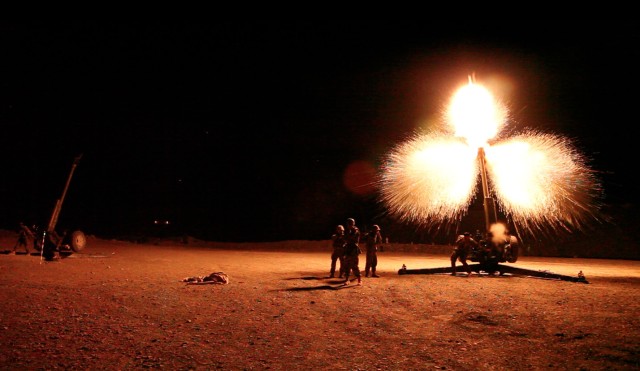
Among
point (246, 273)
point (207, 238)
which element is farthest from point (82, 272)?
point (207, 238)

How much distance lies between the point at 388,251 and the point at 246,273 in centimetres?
1464

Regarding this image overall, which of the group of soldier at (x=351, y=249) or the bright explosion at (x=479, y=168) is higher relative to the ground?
the bright explosion at (x=479, y=168)

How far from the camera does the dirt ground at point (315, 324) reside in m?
6.40

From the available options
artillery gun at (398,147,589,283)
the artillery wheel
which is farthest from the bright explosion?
the artillery wheel

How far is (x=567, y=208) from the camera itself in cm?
3130

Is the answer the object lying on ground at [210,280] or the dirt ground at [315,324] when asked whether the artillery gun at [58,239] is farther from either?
the object lying on ground at [210,280]

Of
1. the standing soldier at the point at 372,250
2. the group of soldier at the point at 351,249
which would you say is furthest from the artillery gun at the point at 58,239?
the standing soldier at the point at 372,250

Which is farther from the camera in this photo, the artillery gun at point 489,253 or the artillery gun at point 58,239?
the artillery gun at point 58,239

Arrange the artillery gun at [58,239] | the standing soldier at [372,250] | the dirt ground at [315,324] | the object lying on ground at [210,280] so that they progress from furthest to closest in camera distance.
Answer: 1. the artillery gun at [58,239]
2. the standing soldier at [372,250]
3. the object lying on ground at [210,280]
4. the dirt ground at [315,324]

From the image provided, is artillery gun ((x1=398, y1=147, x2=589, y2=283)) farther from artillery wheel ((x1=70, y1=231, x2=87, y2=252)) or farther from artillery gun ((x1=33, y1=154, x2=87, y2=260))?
artillery wheel ((x1=70, y1=231, x2=87, y2=252))

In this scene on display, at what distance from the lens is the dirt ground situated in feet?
21.0

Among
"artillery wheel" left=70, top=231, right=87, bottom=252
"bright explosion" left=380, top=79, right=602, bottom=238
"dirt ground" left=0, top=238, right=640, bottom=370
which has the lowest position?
"dirt ground" left=0, top=238, right=640, bottom=370

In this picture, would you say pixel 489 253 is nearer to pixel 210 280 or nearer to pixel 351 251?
pixel 351 251

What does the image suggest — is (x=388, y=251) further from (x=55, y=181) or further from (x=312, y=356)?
(x=55, y=181)
